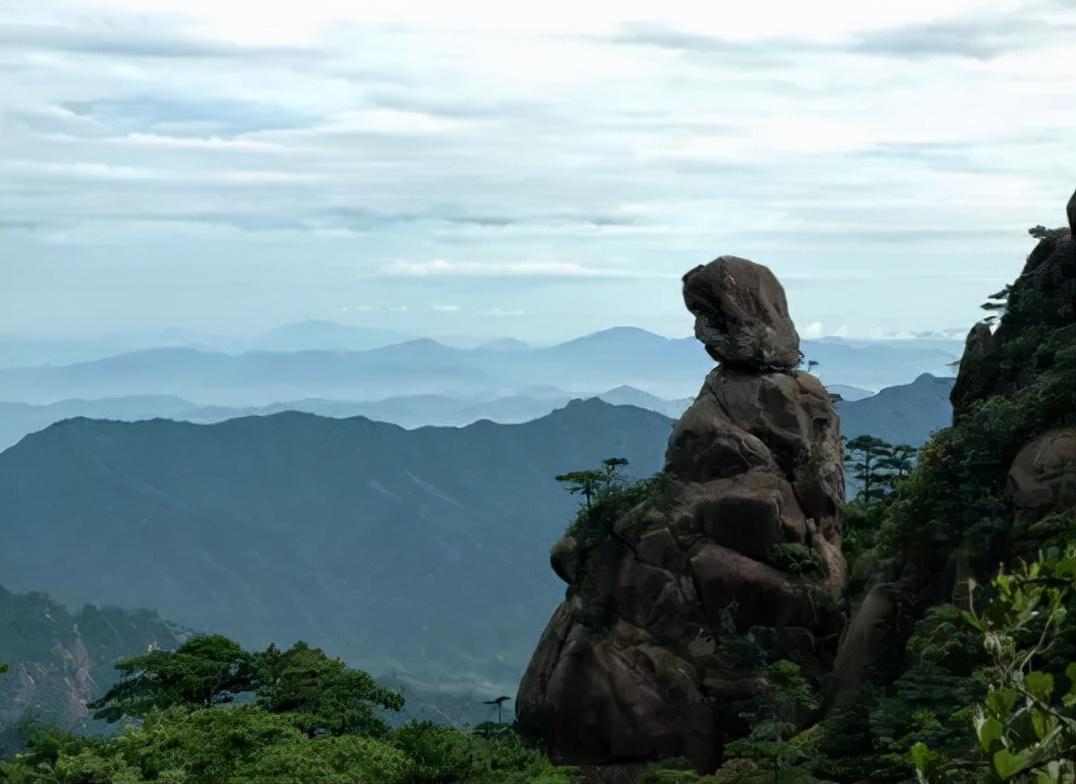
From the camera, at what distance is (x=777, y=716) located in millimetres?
37188

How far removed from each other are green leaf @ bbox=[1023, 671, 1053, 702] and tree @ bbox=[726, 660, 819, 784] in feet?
89.2

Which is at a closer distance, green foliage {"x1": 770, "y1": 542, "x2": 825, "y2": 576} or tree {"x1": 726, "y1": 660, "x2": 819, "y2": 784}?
tree {"x1": 726, "y1": 660, "x2": 819, "y2": 784}

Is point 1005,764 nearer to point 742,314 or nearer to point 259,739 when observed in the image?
point 259,739

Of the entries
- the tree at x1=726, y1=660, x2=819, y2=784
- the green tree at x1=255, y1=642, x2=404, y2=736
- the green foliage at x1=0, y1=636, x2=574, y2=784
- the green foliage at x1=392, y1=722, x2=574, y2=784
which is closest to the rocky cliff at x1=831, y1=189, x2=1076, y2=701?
the tree at x1=726, y1=660, x2=819, y2=784

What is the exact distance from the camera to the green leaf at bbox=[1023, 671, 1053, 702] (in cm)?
546

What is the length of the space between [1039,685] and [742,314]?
40.1 metres

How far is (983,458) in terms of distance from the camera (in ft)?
110

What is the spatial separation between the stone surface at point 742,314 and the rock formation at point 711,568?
5 cm

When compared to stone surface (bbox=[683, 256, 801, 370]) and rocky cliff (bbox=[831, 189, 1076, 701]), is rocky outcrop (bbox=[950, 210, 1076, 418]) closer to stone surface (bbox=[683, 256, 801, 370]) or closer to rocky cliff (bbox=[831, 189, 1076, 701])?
rocky cliff (bbox=[831, 189, 1076, 701])

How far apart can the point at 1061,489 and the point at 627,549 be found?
15.8m

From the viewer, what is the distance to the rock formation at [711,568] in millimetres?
40594

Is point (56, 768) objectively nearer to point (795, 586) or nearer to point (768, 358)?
point (795, 586)

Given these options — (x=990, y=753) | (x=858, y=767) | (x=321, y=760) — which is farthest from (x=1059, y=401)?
(x=990, y=753)

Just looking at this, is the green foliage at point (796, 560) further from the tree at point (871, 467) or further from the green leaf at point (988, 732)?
the green leaf at point (988, 732)
